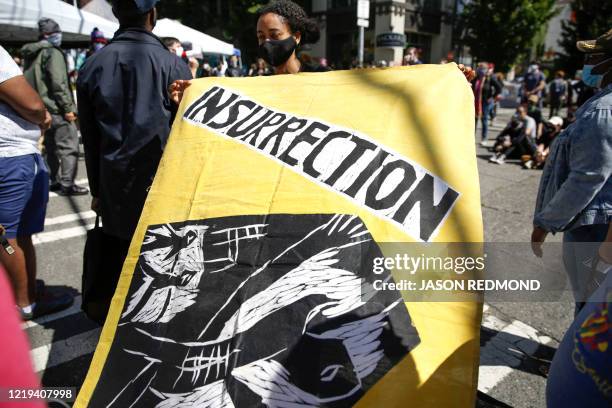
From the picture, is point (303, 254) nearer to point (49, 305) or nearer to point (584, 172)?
point (584, 172)

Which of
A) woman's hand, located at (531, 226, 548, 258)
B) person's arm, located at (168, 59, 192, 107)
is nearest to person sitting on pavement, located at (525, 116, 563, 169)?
woman's hand, located at (531, 226, 548, 258)

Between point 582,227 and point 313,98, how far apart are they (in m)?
1.35

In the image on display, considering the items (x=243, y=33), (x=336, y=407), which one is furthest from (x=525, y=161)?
(x=243, y=33)

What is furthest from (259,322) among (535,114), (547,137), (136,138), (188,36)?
(188,36)

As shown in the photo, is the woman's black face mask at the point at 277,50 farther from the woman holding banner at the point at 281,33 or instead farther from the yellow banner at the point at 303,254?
the yellow banner at the point at 303,254

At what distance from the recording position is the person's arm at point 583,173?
181 cm

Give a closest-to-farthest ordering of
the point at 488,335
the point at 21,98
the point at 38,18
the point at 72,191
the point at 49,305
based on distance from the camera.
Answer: the point at 21,98, the point at 488,335, the point at 49,305, the point at 72,191, the point at 38,18

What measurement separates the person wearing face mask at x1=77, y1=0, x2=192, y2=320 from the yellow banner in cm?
25

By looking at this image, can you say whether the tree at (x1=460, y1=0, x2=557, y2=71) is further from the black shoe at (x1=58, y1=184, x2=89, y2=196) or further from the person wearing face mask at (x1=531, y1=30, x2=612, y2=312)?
the person wearing face mask at (x1=531, y1=30, x2=612, y2=312)

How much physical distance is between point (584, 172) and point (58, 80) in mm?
5768

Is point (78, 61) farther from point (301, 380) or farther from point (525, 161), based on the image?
point (301, 380)

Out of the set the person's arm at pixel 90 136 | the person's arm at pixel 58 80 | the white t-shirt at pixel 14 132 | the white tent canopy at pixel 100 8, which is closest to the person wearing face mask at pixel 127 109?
the person's arm at pixel 90 136

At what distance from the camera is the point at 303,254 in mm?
1438

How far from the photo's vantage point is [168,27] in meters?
13.4
